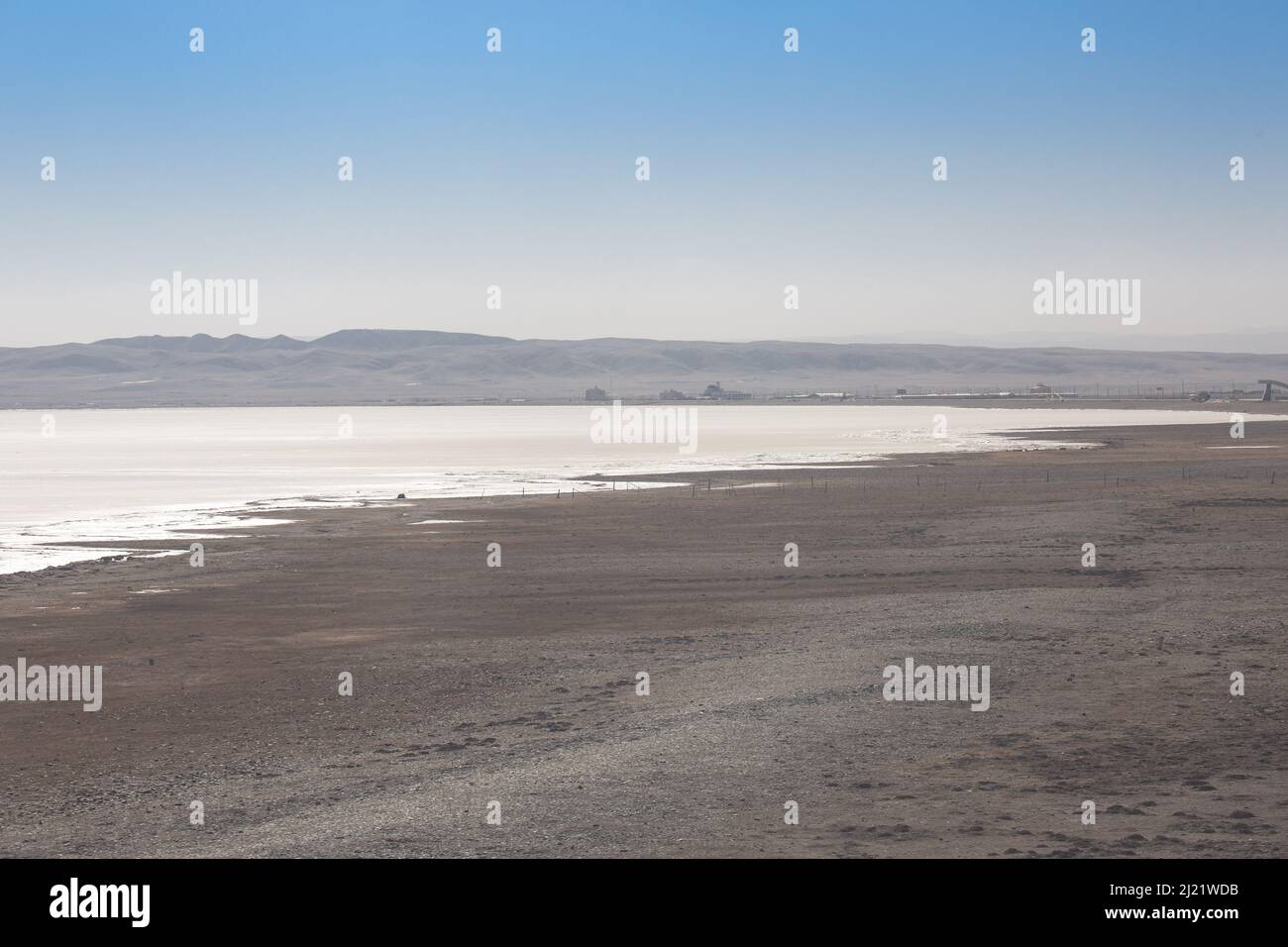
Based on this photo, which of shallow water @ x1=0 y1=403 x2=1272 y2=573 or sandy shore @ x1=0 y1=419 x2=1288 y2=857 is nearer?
sandy shore @ x1=0 y1=419 x2=1288 y2=857

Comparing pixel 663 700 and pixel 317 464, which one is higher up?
pixel 317 464

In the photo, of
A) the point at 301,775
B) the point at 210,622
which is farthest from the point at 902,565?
the point at 301,775

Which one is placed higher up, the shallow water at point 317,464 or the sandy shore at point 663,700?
the shallow water at point 317,464

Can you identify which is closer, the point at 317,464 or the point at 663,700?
the point at 663,700

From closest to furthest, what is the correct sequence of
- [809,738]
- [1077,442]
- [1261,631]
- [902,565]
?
1. [809,738]
2. [1261,631]
3. [902,565]
4. [1077,442]

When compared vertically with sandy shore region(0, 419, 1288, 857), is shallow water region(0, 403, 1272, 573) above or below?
above
